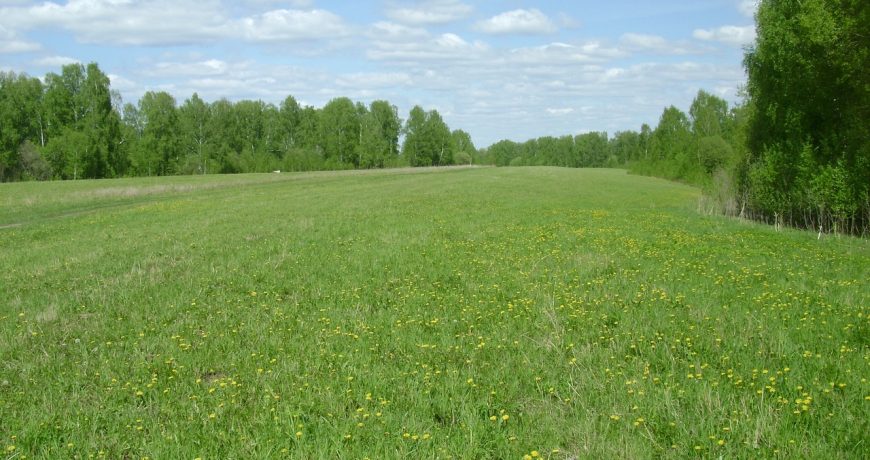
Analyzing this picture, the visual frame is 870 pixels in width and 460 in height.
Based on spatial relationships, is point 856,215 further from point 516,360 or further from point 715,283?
point 516,360

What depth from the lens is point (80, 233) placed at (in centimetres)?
2141

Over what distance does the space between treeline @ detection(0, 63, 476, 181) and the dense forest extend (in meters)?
0.24

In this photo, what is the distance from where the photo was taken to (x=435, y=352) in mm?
7773

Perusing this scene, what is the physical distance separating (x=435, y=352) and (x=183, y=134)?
11354 cm

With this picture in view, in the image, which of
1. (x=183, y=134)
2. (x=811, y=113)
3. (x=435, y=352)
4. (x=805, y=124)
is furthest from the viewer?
(x=183, y=134)

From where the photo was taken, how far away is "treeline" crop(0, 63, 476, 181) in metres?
86.6

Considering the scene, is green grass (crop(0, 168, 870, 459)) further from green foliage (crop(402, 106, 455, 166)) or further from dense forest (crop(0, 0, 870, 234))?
Answer: green foliage (crop(402, 106, 455, 166))

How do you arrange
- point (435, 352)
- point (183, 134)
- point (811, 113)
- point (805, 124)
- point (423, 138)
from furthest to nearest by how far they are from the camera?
1. point (423, 138)
2. point (183, 134)
3. point (805, 124)
4. point (811, 113)
5. point (435, 352)

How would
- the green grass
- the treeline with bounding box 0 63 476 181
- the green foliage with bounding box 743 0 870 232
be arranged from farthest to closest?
the treeline with bounding box 0 63 476 181, the green foliage with bounding box 743 0 870 232, the green grass

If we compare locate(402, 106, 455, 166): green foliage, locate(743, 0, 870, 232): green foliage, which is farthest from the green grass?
locate(402, 106, 455, 166): green foliage

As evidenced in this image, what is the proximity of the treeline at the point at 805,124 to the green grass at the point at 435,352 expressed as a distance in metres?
9.10

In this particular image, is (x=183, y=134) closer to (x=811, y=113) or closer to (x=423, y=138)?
(x=423, y=138)

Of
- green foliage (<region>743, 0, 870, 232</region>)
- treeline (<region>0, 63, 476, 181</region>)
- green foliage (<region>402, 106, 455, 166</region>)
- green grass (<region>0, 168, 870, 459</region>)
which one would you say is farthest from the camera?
green foliage (<region>402, 106, 455, 166</region>)

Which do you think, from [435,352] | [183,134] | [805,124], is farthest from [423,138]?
[435,352]
